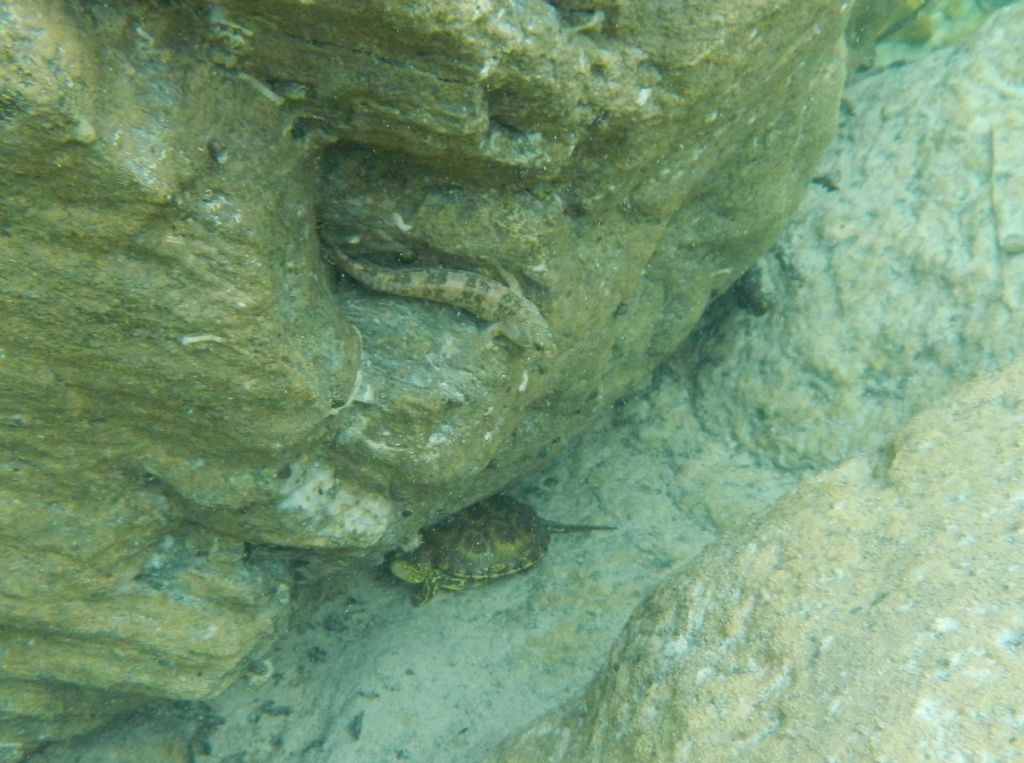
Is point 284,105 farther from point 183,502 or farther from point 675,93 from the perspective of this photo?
point 183,502

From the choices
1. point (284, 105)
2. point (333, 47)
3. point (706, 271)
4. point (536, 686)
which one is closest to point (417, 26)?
point (333, 47)

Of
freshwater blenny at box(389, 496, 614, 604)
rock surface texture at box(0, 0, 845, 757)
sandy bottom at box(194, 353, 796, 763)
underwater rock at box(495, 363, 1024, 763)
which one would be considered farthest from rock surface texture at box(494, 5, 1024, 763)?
freshwater blenny at box(389, 496, 614, 604)

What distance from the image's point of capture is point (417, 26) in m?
2.08

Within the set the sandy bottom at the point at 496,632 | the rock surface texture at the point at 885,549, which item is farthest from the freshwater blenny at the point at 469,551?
the rock surface texture at the point at 885,549

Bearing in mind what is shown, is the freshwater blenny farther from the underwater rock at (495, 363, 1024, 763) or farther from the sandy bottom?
the underwater rock at (495, 363, 1024, 763)

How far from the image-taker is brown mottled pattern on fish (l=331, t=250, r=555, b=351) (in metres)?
3.05

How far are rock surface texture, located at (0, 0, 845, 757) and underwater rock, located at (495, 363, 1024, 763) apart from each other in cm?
138

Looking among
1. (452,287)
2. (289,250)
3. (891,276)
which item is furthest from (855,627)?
(891,276)

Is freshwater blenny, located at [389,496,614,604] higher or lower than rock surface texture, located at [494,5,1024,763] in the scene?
lower

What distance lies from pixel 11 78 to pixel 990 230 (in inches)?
209

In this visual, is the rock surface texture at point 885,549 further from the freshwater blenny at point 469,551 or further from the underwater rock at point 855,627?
the freshwater blenny at point 469,551

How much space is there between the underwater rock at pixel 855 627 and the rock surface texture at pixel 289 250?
1.38m

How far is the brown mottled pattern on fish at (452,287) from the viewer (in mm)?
3047

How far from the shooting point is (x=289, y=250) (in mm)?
2582
